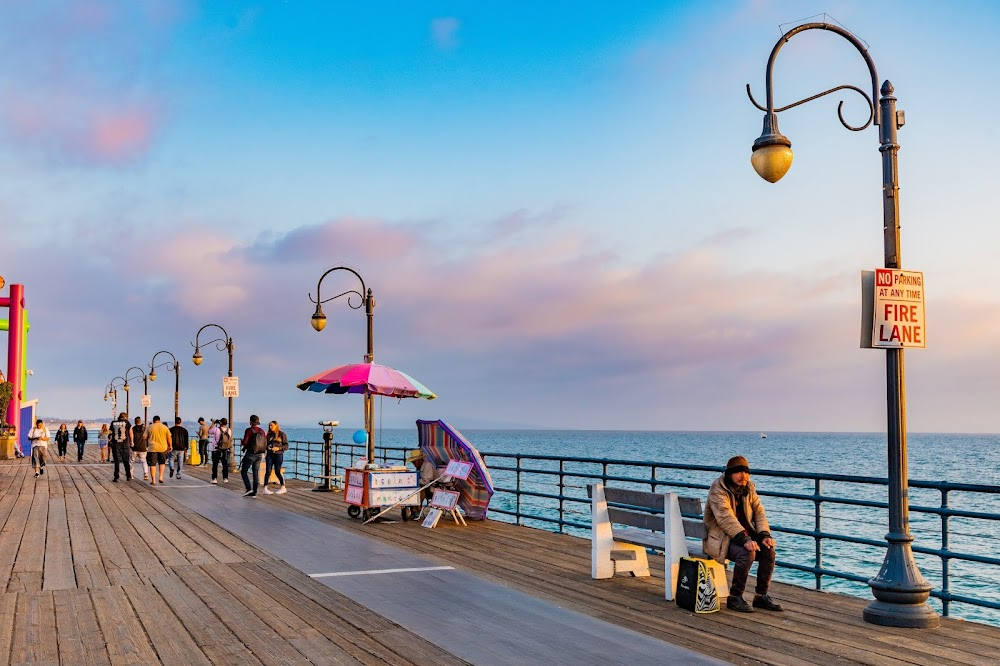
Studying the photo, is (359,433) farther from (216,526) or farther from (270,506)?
(216,526)

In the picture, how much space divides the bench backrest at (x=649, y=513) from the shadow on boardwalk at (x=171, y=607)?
2.96 meters

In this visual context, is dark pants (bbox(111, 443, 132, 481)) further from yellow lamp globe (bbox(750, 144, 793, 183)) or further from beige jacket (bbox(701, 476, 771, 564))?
yellow lamp globe (bbox(750, 144, 793, 183))

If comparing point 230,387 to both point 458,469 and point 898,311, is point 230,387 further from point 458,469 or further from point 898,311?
point 898,311

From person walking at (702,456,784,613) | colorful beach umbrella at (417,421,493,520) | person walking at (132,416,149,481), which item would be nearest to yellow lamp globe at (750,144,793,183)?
person walking at (702,456,784,613)

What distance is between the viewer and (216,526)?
14570mm

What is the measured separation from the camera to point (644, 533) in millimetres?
9719

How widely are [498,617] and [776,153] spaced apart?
480 cm

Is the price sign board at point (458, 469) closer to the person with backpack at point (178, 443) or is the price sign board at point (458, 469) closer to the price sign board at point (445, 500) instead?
the price sign board at point (445, 500)

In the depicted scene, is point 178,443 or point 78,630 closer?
point 78,630

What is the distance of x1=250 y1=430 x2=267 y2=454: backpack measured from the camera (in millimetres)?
20484

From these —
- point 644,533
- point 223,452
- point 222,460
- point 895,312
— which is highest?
point 895,312

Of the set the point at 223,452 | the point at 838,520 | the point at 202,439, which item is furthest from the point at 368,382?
the point at 202,439

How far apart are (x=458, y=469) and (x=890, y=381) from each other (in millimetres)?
8142

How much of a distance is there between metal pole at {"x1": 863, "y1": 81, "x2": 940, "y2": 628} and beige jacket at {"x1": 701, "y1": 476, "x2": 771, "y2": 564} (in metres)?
1.09
